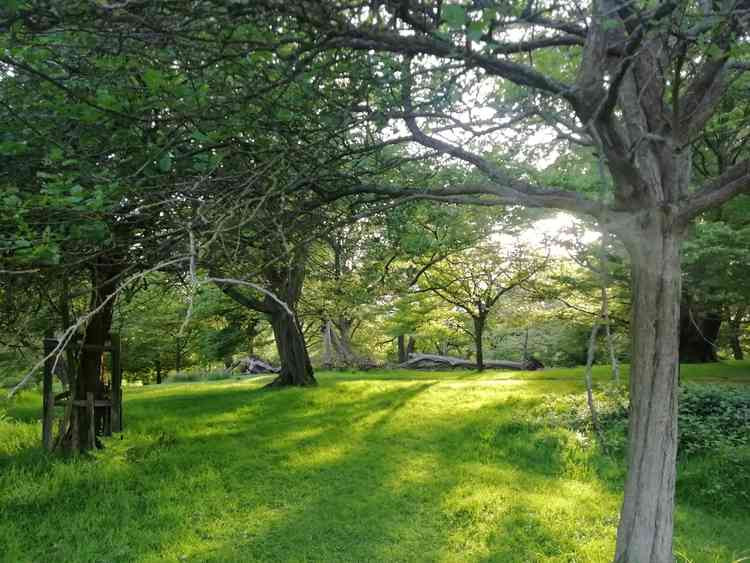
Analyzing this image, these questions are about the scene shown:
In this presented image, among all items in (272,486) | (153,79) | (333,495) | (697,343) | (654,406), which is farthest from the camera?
(697,343)

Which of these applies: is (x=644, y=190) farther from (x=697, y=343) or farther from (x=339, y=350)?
(x=339, y=350)

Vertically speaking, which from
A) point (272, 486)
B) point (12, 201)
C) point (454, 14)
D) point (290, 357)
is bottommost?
point (272, 486)

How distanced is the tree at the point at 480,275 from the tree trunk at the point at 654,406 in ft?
47.3

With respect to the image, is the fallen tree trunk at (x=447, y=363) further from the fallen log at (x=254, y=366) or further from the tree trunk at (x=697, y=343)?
the tree trunk at (x=697, y=343)

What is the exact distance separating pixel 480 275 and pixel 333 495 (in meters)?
14.8

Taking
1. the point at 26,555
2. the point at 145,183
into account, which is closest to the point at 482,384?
the point at 26,555

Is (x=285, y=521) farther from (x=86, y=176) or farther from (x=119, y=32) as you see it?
(x=119, y=32)

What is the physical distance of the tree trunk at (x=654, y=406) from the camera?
429 cm

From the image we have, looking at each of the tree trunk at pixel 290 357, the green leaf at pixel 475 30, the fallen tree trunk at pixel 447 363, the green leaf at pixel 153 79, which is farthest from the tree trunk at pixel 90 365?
the fallen tree trunk at pixel 447 363

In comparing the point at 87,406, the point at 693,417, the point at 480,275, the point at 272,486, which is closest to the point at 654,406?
the point at 272,486

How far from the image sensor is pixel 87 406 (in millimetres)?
8734

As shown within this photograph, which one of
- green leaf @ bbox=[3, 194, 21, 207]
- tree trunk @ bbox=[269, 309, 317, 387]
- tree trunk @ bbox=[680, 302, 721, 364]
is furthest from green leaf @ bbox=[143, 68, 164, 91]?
tree trunk @ bbox=[680, 302, 721, 364]

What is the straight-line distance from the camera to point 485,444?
385 inches

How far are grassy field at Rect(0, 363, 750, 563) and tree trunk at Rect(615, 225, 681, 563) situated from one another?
1342 mm
